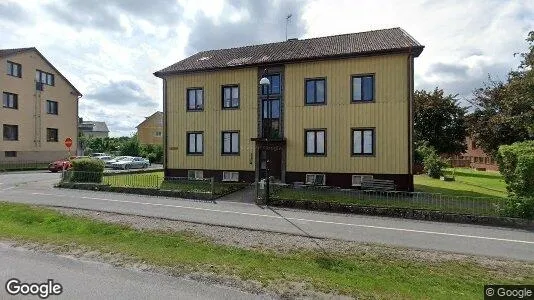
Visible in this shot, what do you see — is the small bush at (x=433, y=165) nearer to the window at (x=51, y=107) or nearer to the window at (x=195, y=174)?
the window at (x=195, y=174)

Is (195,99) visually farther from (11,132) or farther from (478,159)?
(478,159)

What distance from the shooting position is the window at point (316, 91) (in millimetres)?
20562

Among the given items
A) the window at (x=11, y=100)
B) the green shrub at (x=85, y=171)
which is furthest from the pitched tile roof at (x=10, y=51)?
the green shrub at (x=85, y=171)

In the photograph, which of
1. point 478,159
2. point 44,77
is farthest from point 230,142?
point 478,159

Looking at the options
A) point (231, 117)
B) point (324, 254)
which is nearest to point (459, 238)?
point (324, 254)

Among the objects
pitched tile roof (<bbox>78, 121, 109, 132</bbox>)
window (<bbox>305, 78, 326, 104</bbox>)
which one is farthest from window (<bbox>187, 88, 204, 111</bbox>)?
pitched tile roof (<bbox>78, 121, 109, 132</bbox>)

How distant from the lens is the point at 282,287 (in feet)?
19.3

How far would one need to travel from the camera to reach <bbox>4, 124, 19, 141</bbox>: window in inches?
1423

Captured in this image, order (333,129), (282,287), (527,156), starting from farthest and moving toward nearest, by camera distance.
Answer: (333,129), (527,156), (282,287)

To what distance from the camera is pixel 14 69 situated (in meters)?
37.2

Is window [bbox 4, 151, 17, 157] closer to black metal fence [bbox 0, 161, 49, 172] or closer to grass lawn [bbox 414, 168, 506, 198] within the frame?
black metal fence [bbox 0, 161, 49, 172]

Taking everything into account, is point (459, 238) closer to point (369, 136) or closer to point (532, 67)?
point (369, 136)

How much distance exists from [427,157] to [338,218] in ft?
68.9

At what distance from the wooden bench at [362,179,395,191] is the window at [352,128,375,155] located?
5.54ft
